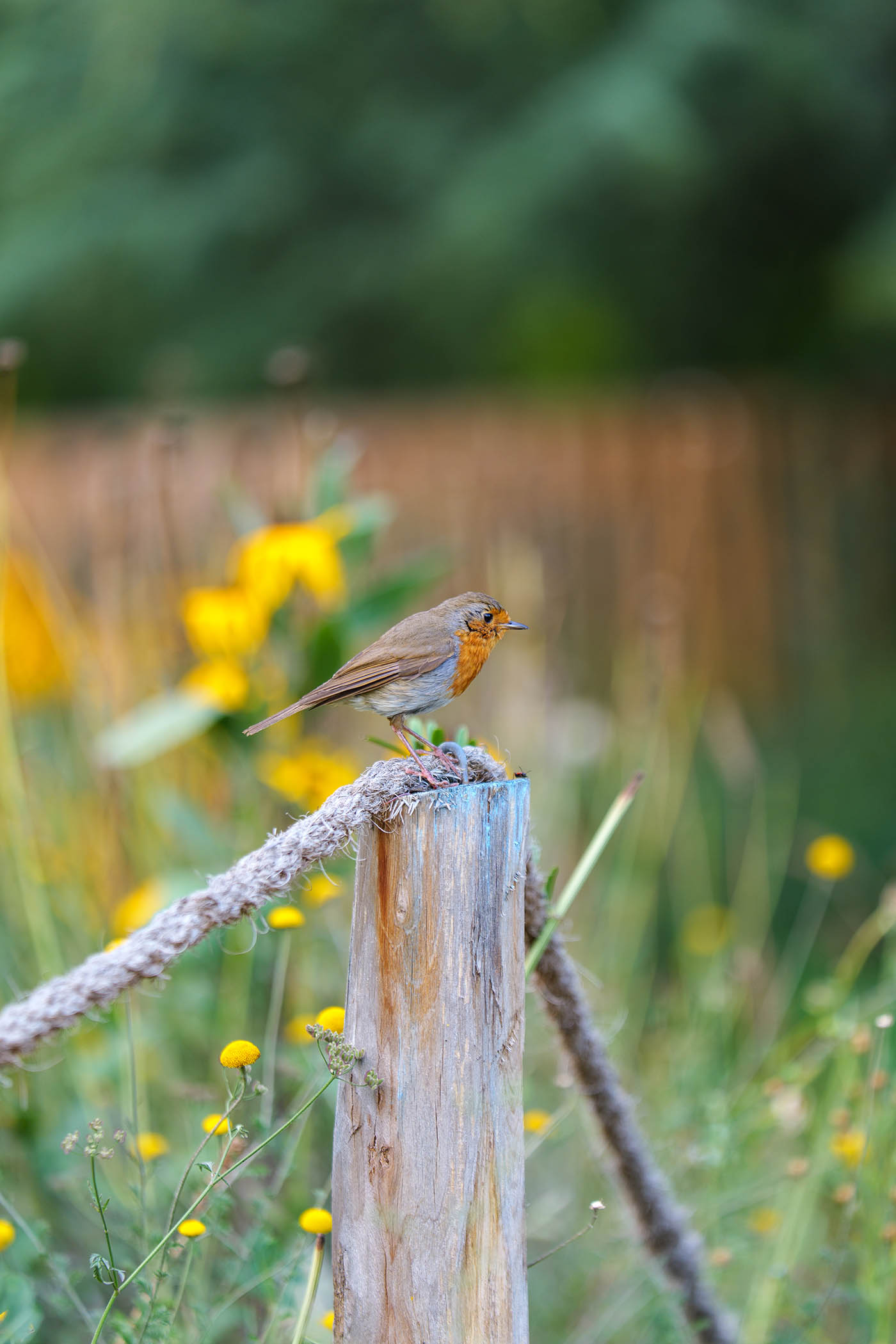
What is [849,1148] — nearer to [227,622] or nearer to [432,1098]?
[432,1098]

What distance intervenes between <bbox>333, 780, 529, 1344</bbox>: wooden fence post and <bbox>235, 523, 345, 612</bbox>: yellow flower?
1233mm

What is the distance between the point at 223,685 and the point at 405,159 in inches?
133

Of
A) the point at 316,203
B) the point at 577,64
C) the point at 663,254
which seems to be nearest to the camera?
the point at 577,64

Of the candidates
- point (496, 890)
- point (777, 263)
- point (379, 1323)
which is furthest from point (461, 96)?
point (379, 1323)

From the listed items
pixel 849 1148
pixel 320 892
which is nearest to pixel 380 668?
pixel 320 892

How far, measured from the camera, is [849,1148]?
2.10 meters

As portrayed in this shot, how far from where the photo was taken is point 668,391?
715 centimetres

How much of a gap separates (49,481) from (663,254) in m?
3.65

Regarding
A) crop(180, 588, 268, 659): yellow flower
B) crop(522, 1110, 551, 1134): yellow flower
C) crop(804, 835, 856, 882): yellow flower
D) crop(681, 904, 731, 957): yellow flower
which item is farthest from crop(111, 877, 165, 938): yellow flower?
crop(681, 904, 731, 957): yellow flower

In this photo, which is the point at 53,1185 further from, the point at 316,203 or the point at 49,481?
the point at 49,481

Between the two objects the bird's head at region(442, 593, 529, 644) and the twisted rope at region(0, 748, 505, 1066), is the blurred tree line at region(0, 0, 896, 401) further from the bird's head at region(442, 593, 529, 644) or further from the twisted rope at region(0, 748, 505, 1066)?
the twisted rope at region(0, 748, 505, 1066)

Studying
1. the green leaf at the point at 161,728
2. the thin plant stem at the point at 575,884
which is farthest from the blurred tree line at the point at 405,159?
the thin plant stem at the point at 575,884

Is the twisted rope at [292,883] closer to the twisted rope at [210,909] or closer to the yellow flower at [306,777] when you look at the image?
the twisted rope at [210,909]

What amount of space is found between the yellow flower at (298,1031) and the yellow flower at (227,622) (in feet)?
2.72
